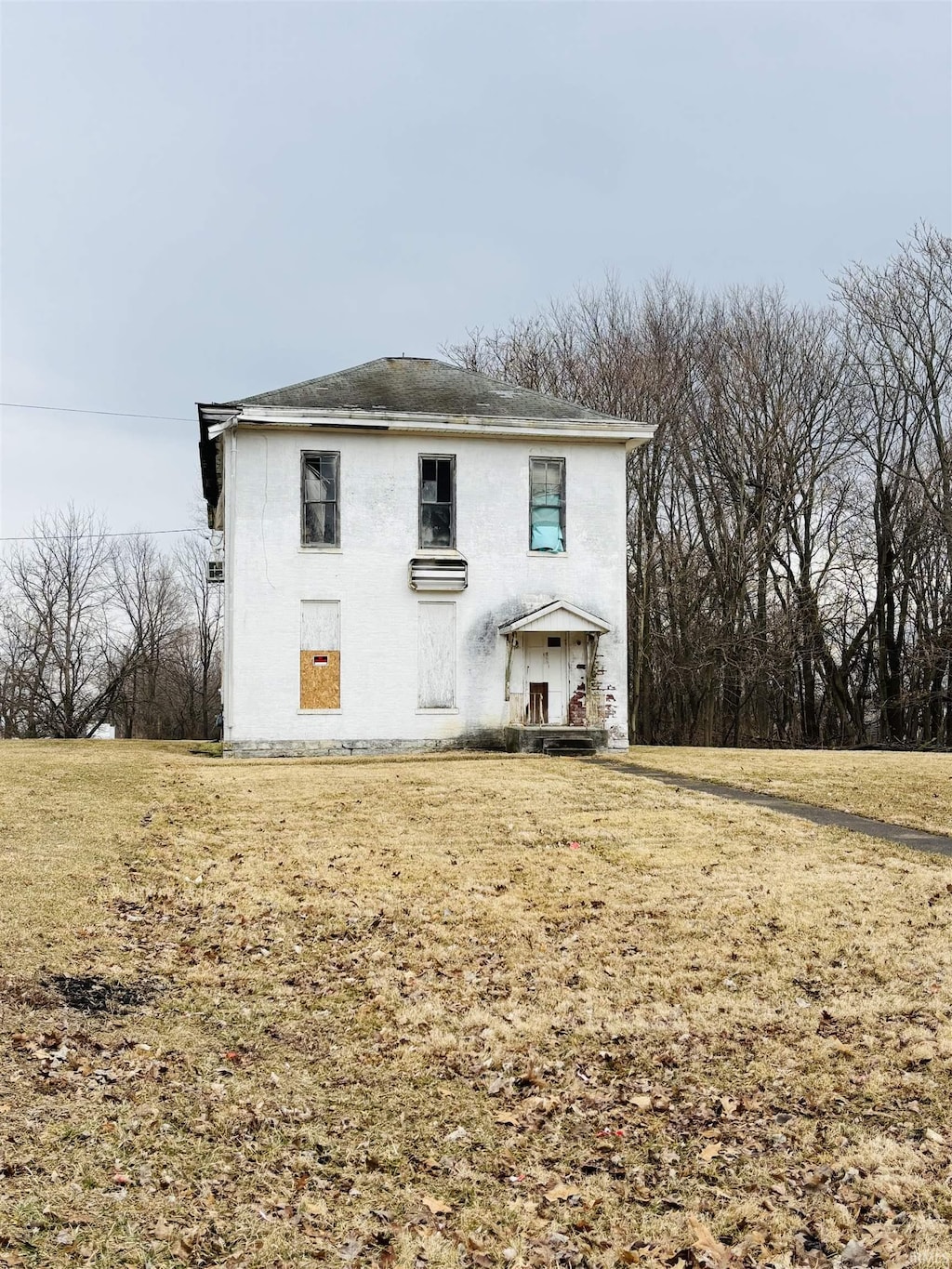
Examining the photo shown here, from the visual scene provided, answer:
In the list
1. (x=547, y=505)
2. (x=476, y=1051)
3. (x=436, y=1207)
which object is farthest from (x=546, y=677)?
(x=436, y=1207)

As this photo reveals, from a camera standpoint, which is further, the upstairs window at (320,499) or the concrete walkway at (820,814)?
the upstairs window at (320,499)

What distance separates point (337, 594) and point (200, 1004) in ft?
48.4

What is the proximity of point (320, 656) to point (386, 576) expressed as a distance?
2.02 m

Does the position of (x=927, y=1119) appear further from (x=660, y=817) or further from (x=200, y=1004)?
(x=660, y=817)

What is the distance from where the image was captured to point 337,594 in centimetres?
2120

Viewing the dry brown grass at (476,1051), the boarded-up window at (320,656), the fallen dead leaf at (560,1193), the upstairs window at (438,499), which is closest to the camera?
the dry brown grass at (476,1051)

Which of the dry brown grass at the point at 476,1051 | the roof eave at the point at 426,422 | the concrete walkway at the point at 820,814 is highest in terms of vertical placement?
the roof eave at the point at 426,422

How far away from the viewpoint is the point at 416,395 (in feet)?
74.6

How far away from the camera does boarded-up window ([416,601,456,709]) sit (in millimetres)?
21453

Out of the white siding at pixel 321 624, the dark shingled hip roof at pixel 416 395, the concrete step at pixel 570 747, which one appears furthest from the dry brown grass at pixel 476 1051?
the dark shingled hip roof at pixel 416 395

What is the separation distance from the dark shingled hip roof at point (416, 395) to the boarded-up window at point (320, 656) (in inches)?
156

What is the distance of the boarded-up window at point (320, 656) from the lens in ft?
69.1

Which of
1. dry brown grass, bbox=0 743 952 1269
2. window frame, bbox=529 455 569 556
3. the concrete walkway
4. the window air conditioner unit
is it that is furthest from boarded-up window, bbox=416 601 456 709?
dry brown grass, bbox=0 743 952 1269

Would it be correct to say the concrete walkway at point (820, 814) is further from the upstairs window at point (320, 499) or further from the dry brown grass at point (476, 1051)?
the upstairs window at point (320, 499)
